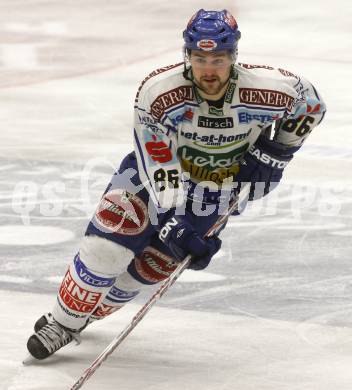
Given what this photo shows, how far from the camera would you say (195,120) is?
5.38 meters

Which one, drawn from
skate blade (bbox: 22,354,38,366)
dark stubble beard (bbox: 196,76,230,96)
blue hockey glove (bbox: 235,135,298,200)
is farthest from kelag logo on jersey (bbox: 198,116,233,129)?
skate blade (bbox: 22,354,38,366)

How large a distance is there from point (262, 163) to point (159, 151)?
56 centimetres

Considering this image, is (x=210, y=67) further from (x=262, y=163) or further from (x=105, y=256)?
(x=105, y=256)

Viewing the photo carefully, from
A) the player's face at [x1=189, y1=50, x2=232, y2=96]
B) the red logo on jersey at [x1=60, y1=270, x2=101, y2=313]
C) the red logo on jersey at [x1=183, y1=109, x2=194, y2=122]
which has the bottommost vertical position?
the red logo on jersey at [x1=60, y1=270, x2=101, y2=313]

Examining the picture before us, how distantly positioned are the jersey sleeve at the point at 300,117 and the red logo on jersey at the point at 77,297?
3.85 ft

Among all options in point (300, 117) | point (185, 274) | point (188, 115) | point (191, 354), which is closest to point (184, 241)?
point (188, 115)

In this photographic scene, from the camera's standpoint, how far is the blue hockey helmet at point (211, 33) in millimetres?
5195

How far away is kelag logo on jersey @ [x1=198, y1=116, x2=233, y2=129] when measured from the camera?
5.39m

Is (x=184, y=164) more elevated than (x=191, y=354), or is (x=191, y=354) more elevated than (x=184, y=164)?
(x=184, y=164)

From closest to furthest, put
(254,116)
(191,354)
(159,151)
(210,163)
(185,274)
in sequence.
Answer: (159,151) < (254,116) < (210,163) < (191,354) < (185,274)

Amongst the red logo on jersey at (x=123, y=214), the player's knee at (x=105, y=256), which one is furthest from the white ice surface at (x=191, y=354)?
the red logo on jersey at (x=123, y=214)

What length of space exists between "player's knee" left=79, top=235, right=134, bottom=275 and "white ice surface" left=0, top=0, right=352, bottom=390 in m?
0.50

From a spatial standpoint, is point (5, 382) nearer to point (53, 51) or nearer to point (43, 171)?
point (43, 171)

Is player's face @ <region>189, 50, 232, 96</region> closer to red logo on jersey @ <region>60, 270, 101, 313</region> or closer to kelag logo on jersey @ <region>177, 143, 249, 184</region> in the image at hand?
kelag logo on jersey @ <region>177, 143, 249, 184</region>
